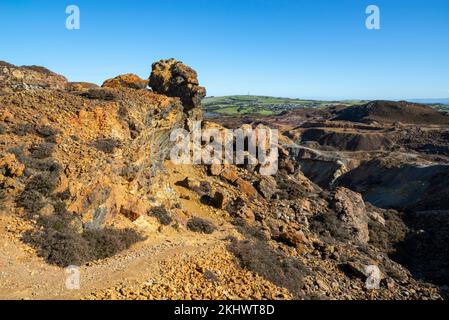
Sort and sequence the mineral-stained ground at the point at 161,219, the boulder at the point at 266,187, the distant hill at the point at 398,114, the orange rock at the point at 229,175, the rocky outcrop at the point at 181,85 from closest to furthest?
the mineral-stained ground at the point at 161,219 < the boulder at the point at 266,187 < the orange rock at the point at 229,175 < the rocky outcrop at the point at 181,85 < the distant hill at the point at 398,114

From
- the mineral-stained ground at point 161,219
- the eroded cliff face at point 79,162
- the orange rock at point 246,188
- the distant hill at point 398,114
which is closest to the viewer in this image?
the mineral-stained ground at point 161,219

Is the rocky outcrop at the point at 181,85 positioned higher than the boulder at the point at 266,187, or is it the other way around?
the rocky outcrop at the point at 181,85

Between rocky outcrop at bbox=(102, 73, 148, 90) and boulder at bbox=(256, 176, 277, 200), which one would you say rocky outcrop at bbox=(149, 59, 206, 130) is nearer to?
rocky outcrop at bbox=(102, 73, 148, 90)

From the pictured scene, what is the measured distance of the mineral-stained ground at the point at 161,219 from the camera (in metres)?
11.1

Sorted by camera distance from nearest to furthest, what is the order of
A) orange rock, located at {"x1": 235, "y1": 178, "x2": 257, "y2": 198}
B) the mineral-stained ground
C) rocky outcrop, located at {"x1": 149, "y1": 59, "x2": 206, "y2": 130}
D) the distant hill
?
the mineral-stained ground
orange rock, located at {"x1": 235, "y1": 178, "x2": 257, "y2": 198}
rocky outcrop, located at {"x1": 149, "y1": 59, "x2": 206, "y2": 130}
the distant hill

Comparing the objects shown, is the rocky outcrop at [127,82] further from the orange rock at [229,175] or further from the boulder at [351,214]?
the boulder at [351,214]

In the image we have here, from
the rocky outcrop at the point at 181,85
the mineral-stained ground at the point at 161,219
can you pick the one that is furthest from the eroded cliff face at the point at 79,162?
the rocky outcrop at the point at 181,85

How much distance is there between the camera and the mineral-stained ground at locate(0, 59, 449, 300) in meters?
11.1

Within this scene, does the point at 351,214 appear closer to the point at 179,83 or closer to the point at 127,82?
the point at 179,83

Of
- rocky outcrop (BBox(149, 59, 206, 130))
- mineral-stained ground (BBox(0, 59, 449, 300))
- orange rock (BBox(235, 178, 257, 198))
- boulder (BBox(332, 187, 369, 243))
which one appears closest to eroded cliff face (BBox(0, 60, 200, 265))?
mineral-stained ground (BBox(0, 59, 449, 300))

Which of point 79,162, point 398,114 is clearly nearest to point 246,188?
point 79,162

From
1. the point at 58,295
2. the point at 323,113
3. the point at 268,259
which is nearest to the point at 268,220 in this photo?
the point at 268,259

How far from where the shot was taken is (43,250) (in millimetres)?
10992
